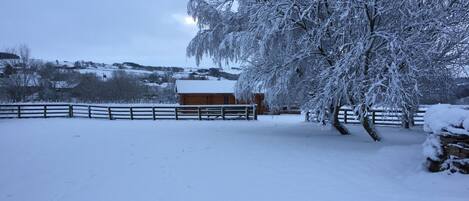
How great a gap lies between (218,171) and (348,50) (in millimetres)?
4654

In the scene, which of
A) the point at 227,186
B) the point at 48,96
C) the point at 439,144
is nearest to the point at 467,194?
the point at 439,144

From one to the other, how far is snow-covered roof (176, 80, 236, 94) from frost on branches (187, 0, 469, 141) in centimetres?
1759

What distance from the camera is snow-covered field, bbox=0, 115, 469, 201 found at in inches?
218

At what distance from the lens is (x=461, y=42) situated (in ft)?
31.3

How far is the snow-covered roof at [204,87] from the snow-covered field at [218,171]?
62.8ft

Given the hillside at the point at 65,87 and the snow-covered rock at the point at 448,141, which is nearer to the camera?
the snow-covered rock at the point at 448,141

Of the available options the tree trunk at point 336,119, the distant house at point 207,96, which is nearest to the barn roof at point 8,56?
the distant house at point 207,96

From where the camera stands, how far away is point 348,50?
9.18 meters

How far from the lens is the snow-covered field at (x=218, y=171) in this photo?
554 centimetres

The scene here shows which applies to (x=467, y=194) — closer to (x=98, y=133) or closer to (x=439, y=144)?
(x=439, y=144)

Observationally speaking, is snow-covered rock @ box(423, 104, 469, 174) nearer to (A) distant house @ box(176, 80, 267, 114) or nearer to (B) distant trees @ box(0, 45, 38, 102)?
(A) distant house @ box(176, 80, 267, 114)

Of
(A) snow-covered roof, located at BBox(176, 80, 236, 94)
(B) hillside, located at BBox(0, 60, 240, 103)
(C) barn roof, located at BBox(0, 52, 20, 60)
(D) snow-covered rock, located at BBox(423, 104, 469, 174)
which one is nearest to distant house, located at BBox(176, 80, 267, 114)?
(A) snow-covered roof, located at BBox(176, 80, 236, 94)

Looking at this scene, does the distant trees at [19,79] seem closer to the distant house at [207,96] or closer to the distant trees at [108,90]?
the distant trees at [108,90]

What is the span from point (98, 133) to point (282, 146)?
22.0 feet
